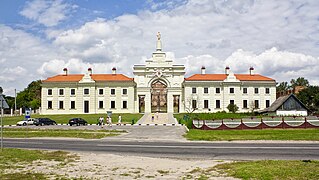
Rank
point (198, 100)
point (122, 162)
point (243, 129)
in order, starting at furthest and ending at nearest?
point (198, 100)
point (243, 129)
point (122, 162)

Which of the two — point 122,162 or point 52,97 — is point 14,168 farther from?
point 52,97

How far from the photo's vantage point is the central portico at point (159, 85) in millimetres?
78062

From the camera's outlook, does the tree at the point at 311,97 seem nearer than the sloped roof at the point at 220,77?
No

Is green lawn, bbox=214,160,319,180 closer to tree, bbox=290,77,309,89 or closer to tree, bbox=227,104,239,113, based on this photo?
tree, bbox=227,104,239,113

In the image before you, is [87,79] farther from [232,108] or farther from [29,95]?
[29,95]

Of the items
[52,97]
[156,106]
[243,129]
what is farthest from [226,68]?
[243,129]

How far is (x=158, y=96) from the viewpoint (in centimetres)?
7894

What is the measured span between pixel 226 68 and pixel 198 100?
12778mm

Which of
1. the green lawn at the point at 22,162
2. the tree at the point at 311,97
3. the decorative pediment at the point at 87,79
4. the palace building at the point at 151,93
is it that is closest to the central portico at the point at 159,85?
the palace building at the point at 151,93

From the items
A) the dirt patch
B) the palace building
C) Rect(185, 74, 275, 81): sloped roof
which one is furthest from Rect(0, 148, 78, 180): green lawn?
Rect(185, 74, 275, 81): sloped roof

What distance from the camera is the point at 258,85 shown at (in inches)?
→ 3115

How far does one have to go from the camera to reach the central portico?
78.1 meters

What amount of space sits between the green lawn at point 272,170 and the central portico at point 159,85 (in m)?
65.4

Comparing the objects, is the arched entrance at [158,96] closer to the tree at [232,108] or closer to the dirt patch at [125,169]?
the tree at [232,108]
